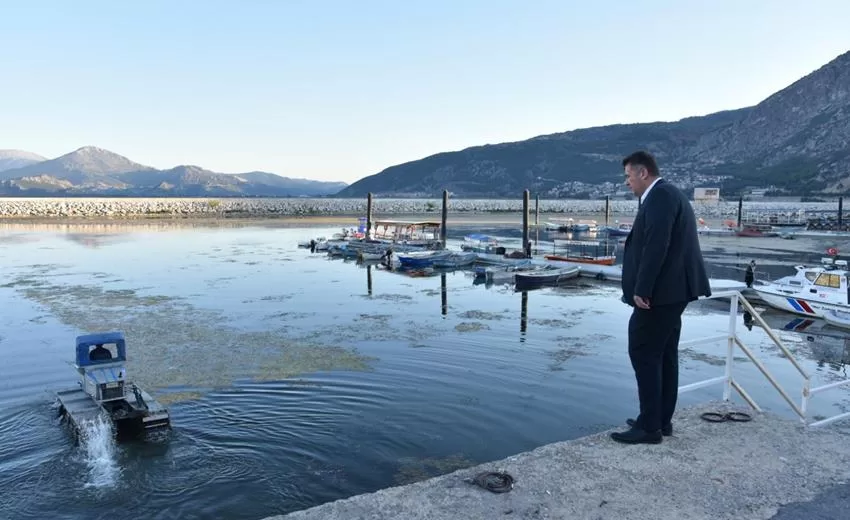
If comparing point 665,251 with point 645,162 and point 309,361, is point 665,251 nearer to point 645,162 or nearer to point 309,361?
point 645,162

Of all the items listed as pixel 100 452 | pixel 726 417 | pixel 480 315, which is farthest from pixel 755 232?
pixel 100 452

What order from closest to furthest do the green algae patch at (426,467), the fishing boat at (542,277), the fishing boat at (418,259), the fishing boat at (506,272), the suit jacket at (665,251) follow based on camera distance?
the suit jacket at (665,251)
the green algae patch at (426,467)
the fishing boat at (542,277)
the fishing boat at (506,272)
the fishing boat at (418,259)

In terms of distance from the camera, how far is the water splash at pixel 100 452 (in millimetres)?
8219

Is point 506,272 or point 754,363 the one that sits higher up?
point 754,363

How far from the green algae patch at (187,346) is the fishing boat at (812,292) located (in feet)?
53.5

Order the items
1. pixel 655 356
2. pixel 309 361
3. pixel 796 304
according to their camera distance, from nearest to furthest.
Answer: pixel 655 356, pixel 309 361, pixel 796 304

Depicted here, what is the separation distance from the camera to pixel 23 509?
7.45 m

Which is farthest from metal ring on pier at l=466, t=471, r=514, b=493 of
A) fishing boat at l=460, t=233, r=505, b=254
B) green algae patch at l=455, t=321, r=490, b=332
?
fishing boat at l=460, t=233, r=505, b=254

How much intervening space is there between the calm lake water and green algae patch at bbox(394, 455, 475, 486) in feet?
0.11

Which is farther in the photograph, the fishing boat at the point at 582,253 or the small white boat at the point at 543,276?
the fishing boat at the point at 582,253

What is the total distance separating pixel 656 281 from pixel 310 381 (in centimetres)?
899

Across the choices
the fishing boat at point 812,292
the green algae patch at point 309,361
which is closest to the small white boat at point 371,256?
the fishing boat at point 812,292

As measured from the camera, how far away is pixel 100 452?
29.4 ft

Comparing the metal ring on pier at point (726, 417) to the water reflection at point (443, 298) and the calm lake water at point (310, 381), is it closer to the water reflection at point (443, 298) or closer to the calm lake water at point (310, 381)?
the calm lake water at point (310, 381)
